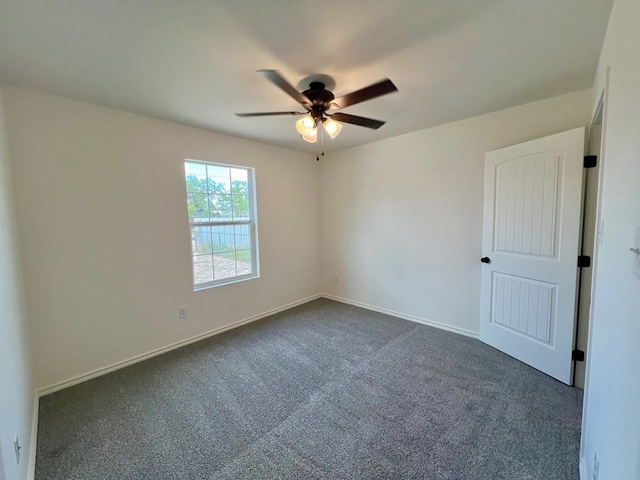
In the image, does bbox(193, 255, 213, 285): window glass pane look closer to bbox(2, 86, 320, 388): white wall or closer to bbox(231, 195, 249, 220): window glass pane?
bbox(2, 86, 320, 388): white wall

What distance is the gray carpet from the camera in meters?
1.53

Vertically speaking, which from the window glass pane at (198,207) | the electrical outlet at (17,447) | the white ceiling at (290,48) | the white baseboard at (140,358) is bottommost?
the white baseboard at (140,358)

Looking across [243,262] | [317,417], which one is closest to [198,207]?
[243,262]

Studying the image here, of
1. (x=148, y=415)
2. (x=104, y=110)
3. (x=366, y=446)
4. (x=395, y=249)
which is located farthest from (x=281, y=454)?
(x=104, y=110)

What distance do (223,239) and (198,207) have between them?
19.7 inches

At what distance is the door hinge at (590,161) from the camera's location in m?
2.09

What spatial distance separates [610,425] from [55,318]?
346 centimetres

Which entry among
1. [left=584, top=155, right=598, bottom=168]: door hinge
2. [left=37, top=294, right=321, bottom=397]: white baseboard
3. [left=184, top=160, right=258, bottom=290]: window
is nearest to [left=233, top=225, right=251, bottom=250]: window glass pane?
[left=184, top=160, right=258, bottom=290]: window

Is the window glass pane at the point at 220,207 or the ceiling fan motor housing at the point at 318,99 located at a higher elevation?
the ceiling fan motor housing at the point at 318,99

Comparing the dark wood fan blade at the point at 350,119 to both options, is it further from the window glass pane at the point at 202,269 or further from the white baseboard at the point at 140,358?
the white baseboard at the point at 140,358

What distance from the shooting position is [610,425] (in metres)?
1.00

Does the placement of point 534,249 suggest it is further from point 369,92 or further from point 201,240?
point 201,240

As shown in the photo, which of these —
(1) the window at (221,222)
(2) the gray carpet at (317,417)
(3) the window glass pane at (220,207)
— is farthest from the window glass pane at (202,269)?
(2) the gray carpet at (317,417)

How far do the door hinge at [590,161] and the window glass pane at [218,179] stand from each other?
3.48 metres
